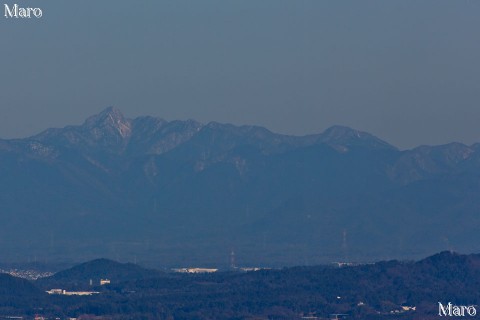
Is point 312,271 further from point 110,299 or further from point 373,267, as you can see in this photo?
point 110,299

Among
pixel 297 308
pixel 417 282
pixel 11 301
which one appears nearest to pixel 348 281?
pixel 417 282

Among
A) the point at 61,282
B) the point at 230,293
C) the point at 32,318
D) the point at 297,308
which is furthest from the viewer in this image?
the point at 61,282

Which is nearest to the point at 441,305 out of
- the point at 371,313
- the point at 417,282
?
the point at 371,313

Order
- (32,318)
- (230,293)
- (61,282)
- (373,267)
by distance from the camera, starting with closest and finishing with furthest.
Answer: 1. (32,318)
2. (230,293)
3. (373,267)
4. (61,282)

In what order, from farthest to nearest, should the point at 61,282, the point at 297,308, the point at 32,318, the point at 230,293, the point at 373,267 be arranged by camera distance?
the point at 61,282 → the point at 373,267 → the point at 230,293 → the point at 297,308 → the point at 32,318

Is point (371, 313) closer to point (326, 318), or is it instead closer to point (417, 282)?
point (326, 318)

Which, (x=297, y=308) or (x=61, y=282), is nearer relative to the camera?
(x=297, y=308)
